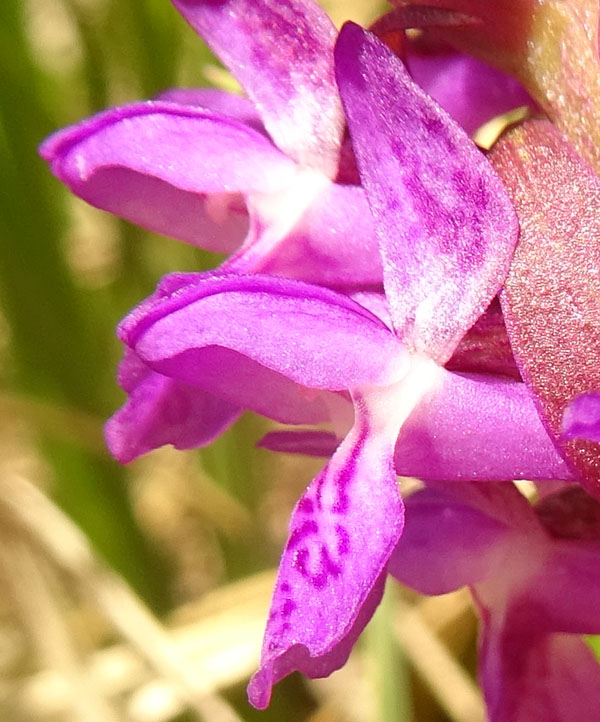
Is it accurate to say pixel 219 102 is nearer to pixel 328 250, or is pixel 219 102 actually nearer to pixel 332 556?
pixel 328 250

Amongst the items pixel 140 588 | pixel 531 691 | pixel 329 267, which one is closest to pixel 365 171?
pixel 329 267

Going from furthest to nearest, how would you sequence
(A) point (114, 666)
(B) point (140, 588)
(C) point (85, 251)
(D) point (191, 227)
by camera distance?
(C) point (85, 251) → (B) point (140, 588) → (A) point (114, 666) → (D) point (191, 227)

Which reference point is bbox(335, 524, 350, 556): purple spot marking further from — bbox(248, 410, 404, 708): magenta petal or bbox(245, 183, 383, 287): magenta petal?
bbox(245, 183, 383, 287): magenta petal

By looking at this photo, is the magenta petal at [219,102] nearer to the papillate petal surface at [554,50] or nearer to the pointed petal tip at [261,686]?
the papillate petal surface at [554,50]

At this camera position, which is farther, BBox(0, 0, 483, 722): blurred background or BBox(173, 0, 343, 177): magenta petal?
BBox(0, 0, 483, 722): blurred background

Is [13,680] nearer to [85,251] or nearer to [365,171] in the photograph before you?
[85,251]

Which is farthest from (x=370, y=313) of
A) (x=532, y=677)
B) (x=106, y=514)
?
(x=106, y=514)

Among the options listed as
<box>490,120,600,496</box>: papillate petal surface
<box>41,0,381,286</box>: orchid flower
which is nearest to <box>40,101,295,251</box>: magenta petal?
<box>41,0,381,286</box>: orchid flower
